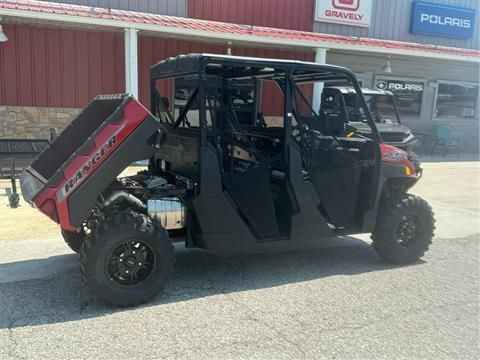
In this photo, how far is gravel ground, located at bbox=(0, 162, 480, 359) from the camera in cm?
323

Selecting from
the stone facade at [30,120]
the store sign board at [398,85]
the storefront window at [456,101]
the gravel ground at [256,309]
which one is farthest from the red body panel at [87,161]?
the storefront window at [456,101]

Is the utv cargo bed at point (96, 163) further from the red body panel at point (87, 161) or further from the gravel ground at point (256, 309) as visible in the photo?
the gravel ground at point (256, 309)

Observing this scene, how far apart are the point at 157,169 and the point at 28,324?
7.51 feet

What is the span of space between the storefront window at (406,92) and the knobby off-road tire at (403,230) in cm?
1201

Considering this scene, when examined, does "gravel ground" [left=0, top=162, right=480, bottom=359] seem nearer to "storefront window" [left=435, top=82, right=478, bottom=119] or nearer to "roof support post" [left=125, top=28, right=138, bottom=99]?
"roof support post" [left=125, top=28, right=138, bottom=99]

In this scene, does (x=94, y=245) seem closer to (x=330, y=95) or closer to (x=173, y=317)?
(x=173, y=317)

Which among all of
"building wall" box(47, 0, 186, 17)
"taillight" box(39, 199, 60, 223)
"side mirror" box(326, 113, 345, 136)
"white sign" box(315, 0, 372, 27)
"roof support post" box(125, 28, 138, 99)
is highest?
"white sign" box(315, 0, 372, 27)

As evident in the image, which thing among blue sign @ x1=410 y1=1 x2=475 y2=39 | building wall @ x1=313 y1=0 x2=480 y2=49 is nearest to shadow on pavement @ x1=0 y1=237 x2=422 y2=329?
building wall @ x1=313 y1=0 x2=480 y2=49

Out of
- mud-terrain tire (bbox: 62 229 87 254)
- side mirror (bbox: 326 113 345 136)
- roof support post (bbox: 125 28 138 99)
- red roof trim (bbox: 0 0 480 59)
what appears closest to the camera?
mud-terrain tire (bbox: 62 229 87 254)

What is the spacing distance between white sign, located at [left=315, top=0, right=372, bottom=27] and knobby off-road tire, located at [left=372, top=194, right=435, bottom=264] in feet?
35.2

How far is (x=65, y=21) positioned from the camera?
32.6 feet

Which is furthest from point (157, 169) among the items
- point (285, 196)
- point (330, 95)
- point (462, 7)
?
point (462, 7)

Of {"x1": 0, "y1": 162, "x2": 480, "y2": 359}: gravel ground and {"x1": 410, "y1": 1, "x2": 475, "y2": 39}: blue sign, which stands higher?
{"x1": 410, "y1": 1, "x2": 475, "y2": 39}: blue sign

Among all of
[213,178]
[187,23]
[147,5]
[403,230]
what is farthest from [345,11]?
[213,178]
